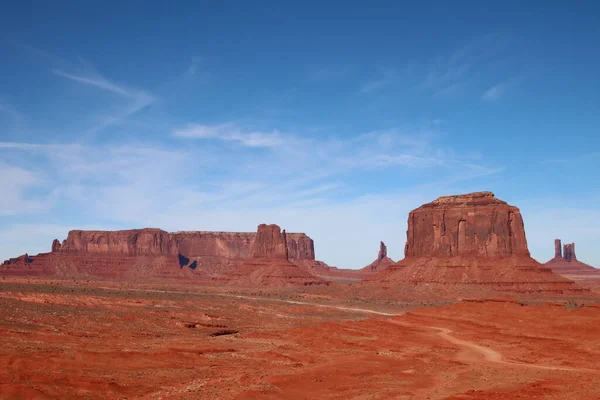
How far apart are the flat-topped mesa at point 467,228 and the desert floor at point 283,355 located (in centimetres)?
4396

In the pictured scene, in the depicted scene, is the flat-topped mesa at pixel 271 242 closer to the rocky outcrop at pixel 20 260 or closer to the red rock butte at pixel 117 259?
the red rock butte at pixel 117 259

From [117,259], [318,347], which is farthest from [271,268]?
[318,347]

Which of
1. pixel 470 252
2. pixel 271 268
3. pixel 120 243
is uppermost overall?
pixel 120 243

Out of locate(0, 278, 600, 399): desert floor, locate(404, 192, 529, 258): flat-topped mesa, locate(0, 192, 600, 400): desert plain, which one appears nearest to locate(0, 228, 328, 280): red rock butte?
locate(404, 192, 529, 258): flat-topped mesa

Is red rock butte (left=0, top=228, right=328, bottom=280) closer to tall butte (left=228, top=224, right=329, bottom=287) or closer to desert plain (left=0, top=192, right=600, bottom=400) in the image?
tall butte (left=228, top=224, right=329, bottom=287)

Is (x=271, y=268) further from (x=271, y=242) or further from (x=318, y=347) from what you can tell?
(x=318, y=347)

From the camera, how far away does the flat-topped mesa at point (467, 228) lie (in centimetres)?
9875

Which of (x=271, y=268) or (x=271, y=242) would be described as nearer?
(x=271, y=268)

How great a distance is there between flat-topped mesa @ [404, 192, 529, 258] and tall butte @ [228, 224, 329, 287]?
93.2 feet

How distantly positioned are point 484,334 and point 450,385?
69.8 ft

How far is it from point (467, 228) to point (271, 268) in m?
48.1

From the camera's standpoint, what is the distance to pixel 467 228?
102 meters

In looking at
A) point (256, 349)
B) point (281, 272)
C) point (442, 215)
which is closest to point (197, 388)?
point (256, 349)

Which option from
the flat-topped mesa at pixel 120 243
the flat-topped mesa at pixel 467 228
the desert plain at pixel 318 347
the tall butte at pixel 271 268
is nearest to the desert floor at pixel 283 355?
the desert plain at pixel 318 347
